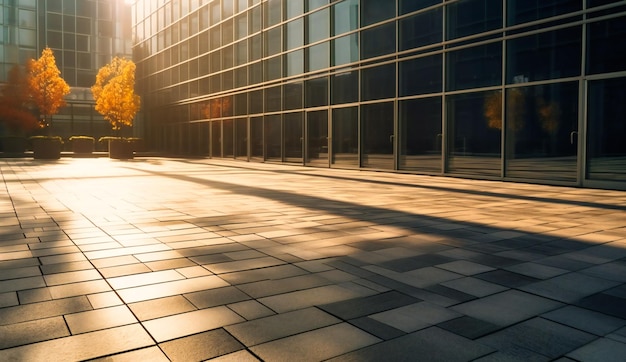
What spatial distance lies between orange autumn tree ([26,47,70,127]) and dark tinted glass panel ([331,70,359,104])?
2748 centimetres

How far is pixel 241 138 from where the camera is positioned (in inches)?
1236

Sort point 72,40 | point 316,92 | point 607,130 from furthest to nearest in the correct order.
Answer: point 72,40, point 316,92, point 607,130

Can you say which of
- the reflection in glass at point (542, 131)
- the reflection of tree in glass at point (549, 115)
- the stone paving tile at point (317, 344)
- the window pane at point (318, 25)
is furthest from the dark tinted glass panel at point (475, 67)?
the stone paving tile at point (317, 344)

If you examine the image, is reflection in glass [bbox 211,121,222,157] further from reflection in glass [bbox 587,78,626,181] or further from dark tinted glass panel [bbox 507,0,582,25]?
reflection in glass [bbox 587,78,626,181]

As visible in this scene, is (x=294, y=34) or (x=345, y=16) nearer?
(x=345, y=16)

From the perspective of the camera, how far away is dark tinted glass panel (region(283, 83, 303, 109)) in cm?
2564

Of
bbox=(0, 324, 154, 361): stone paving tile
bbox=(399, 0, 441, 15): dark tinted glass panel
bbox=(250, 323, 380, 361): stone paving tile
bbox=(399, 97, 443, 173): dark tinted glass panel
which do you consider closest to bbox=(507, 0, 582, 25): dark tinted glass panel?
bbox=(399, 0, 441, 15): dark tinted glass panel

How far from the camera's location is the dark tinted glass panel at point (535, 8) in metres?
14.4

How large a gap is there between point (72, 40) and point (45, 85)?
12.8 metres

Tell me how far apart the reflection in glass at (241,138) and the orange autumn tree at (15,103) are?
66.8 feet

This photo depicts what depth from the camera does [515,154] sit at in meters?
15.7

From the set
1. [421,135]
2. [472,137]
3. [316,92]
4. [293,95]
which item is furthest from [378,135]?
[293,95]

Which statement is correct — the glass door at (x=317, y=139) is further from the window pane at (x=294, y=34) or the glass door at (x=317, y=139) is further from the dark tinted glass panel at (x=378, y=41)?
the dark tinted glass panel at (x=378, y=41)

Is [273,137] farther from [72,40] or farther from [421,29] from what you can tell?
[72,40]
